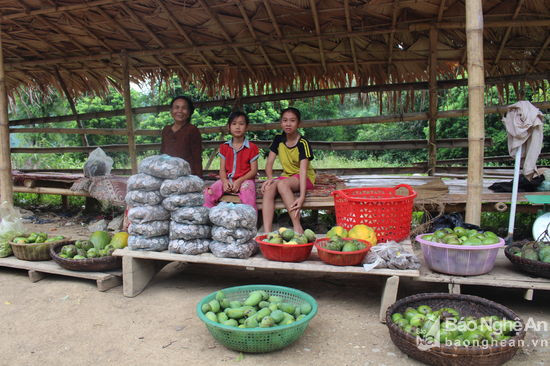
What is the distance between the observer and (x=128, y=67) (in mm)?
6023

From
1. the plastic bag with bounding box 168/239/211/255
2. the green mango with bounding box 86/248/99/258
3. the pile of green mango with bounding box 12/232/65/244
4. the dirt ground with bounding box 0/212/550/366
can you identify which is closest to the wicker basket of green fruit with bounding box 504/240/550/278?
the dirt ground with bounding box 0/212/550/366

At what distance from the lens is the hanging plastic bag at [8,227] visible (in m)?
3.82

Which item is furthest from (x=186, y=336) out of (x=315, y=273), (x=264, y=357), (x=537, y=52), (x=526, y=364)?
(x=537, y=52)

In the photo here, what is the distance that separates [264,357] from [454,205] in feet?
8.48

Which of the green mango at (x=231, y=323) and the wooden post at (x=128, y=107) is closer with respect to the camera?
the green mango at (x=231, y=323)

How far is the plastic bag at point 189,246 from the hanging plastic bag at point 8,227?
1.78 m

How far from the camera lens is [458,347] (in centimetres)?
195

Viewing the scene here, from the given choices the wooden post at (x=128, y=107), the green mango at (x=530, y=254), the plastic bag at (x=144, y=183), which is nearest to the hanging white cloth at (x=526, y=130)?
the green mango at (x=530, y=254)

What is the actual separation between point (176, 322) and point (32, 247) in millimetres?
1703

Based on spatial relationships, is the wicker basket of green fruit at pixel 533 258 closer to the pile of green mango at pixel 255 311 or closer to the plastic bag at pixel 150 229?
the pile of green mango at pixel 255 311

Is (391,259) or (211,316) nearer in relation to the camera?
(211,316)

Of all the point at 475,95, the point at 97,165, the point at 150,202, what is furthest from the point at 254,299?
the point at 97,165

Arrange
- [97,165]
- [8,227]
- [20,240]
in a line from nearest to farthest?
[20,240] → [8,227] → [97,165]

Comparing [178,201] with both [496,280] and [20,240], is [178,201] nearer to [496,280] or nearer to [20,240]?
[20,240]
